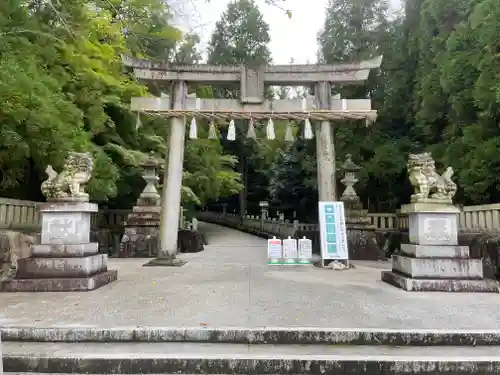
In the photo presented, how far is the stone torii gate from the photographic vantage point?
948 cm

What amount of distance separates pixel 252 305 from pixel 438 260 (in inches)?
135

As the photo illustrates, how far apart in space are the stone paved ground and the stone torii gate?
2.74m

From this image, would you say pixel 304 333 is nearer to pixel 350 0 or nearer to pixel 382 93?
pixel 382 93

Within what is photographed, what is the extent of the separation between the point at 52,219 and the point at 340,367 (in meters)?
5.40

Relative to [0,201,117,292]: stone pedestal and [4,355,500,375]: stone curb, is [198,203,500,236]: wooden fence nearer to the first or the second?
[4,355,500,375]: stone curb

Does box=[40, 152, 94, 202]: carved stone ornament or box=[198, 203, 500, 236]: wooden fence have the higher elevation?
box=[40, 152, 94, 202]: carved stone ornament

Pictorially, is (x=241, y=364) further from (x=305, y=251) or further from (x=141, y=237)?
(x=141, y=237)

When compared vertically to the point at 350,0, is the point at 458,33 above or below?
below

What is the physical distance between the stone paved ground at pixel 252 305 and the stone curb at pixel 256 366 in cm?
63

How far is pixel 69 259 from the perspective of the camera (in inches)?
250

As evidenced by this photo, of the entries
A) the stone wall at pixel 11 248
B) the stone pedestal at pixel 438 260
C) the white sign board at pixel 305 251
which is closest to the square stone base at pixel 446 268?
the stone pedestal at pixel 438 260

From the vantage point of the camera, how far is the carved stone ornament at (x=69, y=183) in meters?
6.69

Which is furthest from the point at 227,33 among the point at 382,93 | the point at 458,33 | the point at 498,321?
the point at 498,321

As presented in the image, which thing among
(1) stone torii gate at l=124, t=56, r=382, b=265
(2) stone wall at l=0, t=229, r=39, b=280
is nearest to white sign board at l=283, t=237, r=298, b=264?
(1) stone torii gate at l=124, t=56, r=382, b=265
